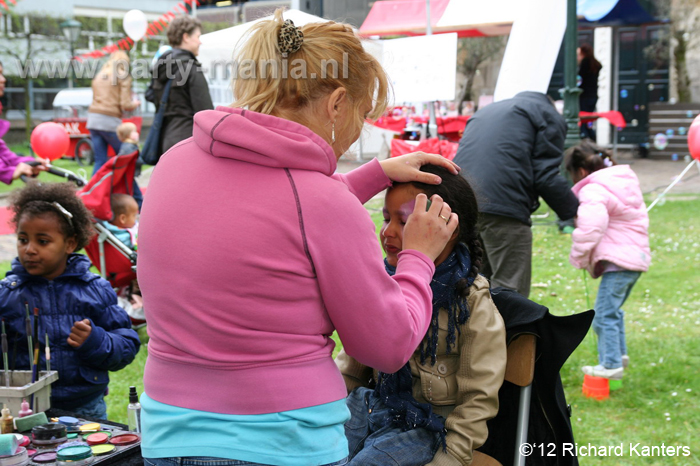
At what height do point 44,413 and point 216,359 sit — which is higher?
point 216,359

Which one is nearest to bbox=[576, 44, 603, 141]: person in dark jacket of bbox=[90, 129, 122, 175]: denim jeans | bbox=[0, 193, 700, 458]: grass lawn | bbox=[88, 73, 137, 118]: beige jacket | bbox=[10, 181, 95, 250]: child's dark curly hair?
bbox=[0, 193, 700, 458]: grass lawn

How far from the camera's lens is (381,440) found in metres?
2.20

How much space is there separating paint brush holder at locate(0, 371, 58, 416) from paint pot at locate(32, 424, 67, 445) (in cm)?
21

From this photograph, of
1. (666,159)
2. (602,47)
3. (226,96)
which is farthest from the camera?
(602,47)

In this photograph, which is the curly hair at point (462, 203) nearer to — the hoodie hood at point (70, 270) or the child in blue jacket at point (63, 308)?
the child in blue jacket at point (63, 308)

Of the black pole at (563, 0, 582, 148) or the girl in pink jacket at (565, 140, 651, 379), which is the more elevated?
the black pole at (563, 0, 582, 148)

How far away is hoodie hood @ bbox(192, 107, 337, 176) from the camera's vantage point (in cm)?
149

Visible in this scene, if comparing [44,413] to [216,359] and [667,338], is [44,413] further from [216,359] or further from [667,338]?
[667,338]

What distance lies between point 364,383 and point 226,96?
11641 mm

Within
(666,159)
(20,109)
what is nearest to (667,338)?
(666,159)

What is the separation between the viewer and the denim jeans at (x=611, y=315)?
4.43 meters

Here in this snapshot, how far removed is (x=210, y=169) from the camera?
154 centimetres

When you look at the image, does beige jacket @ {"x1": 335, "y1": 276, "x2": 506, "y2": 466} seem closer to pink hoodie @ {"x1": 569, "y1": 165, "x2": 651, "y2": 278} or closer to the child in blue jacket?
the child in blue jacket

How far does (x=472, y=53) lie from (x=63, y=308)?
17.7 m
